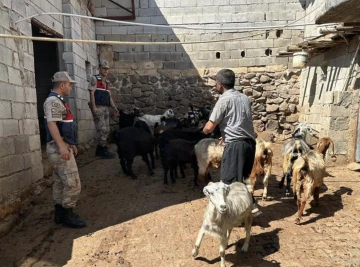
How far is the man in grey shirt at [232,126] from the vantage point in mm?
3508

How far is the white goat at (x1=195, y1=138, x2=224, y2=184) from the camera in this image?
5.07 metres

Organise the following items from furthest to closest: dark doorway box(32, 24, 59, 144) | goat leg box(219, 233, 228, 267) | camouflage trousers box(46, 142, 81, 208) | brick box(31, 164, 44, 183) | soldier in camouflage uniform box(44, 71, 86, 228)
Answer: dark doorway box(32, 24, 59, 144), brick box(31, 164, 44, 183), camouflage trousers box(46, 142, 81, 208), soldier in camouflage uniform box(44, 71, 86, 228), goat leg box(219, 233, 228, 267)

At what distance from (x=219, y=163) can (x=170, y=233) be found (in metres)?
1.69

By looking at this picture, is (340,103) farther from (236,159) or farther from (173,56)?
(173,56)

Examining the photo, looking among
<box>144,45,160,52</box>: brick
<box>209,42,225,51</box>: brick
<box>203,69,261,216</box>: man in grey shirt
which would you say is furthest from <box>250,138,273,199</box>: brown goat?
<box>144,45,160,52</box>: brick

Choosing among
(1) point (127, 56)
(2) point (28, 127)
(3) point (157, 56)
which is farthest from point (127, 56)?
(2) point (28, 127)

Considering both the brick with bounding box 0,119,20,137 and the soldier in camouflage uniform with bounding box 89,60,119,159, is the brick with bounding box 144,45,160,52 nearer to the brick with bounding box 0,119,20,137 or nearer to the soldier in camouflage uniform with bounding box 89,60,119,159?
the soldier in camouflage uniform with bounding box 89,60,119,159

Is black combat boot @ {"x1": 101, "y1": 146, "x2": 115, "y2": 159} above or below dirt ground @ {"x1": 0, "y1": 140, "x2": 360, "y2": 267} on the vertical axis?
above

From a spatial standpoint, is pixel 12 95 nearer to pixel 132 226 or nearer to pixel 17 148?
pixel 17 148

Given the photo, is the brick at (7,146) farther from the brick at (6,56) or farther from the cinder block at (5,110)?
the brick at (6,56)

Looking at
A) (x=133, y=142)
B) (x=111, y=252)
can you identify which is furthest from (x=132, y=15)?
(x=111, y=252)

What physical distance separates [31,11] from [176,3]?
243 inches

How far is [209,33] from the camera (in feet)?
34.2

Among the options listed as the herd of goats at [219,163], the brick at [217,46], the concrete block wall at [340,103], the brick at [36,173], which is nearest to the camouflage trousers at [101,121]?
the herd of goats at [219,163]
